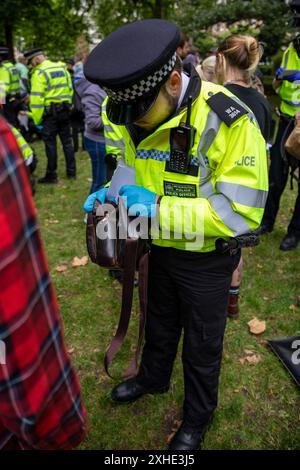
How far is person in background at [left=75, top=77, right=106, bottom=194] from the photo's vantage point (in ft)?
13.7

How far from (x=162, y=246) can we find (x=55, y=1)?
24528mm

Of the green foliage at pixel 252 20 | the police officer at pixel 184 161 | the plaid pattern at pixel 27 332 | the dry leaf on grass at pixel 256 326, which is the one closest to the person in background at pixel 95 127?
the dry leaf on grass at pixel 256 326

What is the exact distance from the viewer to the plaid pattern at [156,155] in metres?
1.56

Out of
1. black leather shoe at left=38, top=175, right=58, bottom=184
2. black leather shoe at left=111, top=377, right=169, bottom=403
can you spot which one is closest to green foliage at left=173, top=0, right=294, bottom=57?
black leather shoe at left=38, top=175, right=58, bottom=184

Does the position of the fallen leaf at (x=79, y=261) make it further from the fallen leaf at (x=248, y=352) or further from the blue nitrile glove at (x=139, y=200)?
the blue nitrile glove at (x=139, y=200)

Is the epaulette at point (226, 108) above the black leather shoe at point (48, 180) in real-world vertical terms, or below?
above

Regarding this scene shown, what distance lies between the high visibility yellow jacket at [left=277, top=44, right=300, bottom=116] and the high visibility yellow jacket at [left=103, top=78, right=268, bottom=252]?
2.35 m

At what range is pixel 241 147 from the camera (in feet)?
4.80

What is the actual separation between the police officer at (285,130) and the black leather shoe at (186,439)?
6.44ft

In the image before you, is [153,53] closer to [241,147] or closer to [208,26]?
[241,147]

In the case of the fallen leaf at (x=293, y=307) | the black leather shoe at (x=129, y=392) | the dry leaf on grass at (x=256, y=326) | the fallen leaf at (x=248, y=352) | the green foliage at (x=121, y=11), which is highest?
the black leather shoe at (x=129, y=392)

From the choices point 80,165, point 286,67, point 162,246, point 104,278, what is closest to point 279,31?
point 80,165

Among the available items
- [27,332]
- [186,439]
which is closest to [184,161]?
[27,332]

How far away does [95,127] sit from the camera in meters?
4.18
